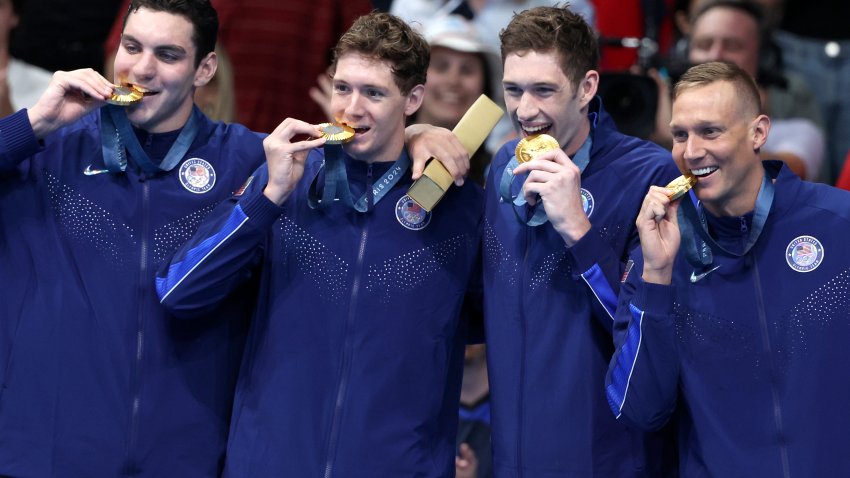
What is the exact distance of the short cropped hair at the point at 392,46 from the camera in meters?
5.29

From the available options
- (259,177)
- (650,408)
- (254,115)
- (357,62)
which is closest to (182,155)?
(259,177)

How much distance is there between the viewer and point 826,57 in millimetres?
8758

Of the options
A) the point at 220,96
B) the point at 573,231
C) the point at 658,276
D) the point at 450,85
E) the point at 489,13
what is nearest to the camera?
the point at 658,276

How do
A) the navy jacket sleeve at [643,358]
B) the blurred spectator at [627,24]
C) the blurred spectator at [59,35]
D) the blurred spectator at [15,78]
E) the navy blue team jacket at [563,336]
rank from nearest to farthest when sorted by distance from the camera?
the navy jacket sleeve at [643,358]
the navy blue team jacket at [563,336]
the blurred spectator at [15,78]
the blurred spectator at [59,35]
the blurred spectator at [627,24]

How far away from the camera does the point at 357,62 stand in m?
5.29

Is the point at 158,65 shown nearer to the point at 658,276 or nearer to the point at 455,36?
the point at 658,276

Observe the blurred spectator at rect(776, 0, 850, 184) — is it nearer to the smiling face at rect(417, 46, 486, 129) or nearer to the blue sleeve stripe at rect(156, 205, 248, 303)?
the smiling face at rect(417, 46, 486, 129)

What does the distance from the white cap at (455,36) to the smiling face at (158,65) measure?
268 centimetres

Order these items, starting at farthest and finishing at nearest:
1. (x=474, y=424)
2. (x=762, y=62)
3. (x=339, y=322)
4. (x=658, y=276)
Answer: (x=762, y=62) < (x=474, y=424) < (x=339, y=322) < (x=658, y=276)

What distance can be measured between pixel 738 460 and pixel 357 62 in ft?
6.63

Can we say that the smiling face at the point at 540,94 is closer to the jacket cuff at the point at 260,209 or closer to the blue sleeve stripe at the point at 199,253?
the jacket cuff at the point at 260,209

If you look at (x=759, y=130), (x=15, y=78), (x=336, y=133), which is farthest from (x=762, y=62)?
(x=15, y=78)

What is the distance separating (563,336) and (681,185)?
709 millimetres

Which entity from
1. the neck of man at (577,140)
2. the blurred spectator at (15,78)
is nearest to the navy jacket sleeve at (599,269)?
the neck of man at (577,140)
